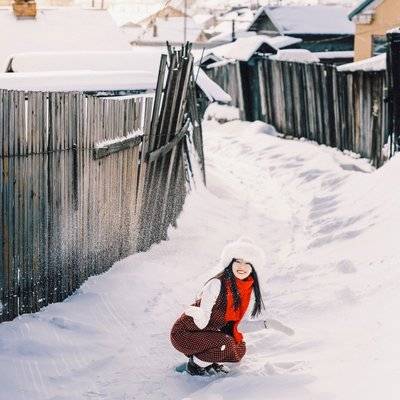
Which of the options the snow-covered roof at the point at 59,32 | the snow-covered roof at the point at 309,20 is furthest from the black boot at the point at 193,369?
the snow-covered roof at the point at 309,20

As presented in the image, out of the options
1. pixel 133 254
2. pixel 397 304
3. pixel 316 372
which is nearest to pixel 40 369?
pixel 316 372

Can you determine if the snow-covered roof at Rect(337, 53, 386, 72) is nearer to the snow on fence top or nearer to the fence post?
the fence post

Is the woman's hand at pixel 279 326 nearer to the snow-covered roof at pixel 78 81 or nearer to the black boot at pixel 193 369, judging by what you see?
the black boot at pixel 193 369

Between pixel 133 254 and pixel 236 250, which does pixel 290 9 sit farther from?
pixel 236 250

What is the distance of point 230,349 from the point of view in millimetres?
4508

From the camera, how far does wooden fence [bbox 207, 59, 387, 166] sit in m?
12.0

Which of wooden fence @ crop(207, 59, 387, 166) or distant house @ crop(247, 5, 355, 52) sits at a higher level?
distant house @ crop(247, 5, 355, 52)

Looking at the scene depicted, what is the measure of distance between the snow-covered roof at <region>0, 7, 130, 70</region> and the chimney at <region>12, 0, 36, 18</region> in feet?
0.61

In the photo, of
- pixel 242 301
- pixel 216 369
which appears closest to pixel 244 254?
pixel 242 301

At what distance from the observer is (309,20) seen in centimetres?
3556

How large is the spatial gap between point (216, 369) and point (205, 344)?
7.0 inches

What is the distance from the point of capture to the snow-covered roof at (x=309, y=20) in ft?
112

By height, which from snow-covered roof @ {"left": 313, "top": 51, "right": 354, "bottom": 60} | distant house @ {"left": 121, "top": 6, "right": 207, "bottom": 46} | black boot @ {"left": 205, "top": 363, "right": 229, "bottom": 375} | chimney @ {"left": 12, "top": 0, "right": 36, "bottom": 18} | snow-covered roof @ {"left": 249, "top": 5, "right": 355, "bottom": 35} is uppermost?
distant house @ {"left": 121, "top": 6, "right": 207, "bottom": 46}

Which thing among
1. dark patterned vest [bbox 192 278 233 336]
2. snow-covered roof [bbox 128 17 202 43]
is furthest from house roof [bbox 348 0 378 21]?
snow-covered roof [bbox 128 17 202 43]
